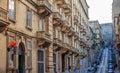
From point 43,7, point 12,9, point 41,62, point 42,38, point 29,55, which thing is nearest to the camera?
point 12,9

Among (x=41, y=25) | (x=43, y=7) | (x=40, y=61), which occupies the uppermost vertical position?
(x=43, y=7)

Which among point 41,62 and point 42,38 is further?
point 41,62

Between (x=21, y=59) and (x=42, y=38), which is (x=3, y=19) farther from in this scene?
(x=42, y=38)

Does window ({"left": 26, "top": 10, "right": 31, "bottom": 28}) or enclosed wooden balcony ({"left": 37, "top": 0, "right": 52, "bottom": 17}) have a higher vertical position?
enclosed wooden balcony ({"left": 37, "top": 0, "right": 52, "bottom": 17})

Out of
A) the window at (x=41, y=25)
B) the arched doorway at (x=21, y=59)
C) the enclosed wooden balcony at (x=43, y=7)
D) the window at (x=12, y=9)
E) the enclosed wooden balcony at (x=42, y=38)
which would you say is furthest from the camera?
the window at (x=41, y=25)

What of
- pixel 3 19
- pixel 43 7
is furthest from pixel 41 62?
pixel 3 19

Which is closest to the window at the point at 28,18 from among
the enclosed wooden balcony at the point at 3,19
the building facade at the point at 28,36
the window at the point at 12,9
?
the building facade at the point at 28,36

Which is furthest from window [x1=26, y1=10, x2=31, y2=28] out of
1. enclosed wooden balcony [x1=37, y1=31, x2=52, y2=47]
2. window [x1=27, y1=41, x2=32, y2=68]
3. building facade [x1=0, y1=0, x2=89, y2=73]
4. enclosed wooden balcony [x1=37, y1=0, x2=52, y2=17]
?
enclosed wooden balcony [x1=37, y1=0, x2=52, y2=17]

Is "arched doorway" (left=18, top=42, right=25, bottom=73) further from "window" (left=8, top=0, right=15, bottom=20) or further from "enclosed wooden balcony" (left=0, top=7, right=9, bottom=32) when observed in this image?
"enclosed wooden balcony" (left=0, top=7, right=9, bottom=32)

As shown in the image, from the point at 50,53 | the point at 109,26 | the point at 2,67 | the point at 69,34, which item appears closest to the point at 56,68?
the point at 50,53

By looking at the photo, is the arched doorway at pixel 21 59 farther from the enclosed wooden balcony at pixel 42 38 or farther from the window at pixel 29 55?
the enclosed wooden balcony at pixel 42 38

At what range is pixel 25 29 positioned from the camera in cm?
2809

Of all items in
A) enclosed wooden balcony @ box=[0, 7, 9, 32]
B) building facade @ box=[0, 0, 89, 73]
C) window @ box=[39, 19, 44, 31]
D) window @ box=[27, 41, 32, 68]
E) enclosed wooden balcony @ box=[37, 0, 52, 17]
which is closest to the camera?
enclosed wooden balcony @ box=[0, 7, 9, 32]

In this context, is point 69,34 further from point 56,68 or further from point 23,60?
point 23,60
